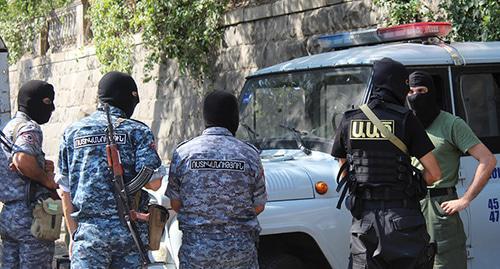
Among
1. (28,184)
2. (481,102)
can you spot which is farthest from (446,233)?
(28,184)

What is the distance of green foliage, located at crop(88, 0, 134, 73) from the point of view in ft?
42.6

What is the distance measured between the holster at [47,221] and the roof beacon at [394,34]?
2.71 metres

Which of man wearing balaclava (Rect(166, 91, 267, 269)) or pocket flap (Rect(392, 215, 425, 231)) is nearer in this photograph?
man wearing balaclava (Rect(166, 91, 267, 269))

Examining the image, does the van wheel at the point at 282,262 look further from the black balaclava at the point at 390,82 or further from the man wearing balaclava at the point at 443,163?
the black balaclava at the point at 390,82

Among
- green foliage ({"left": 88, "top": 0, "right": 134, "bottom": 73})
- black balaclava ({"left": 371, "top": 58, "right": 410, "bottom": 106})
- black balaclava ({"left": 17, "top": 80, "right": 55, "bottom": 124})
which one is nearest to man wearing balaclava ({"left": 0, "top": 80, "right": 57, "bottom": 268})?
black balaclava ({"left": 17, "top": 80, "right": 55, "bottom": 124})

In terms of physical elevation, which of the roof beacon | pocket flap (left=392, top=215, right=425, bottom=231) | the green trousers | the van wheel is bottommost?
the van wheel

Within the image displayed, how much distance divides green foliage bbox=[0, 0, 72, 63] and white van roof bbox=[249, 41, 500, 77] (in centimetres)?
1170

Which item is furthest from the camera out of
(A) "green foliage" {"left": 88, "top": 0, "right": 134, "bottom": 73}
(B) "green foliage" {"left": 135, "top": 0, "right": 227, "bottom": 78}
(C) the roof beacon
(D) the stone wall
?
A: (A) "green foliage" {"left": 88, "top": 0, "right": 134, "bottom": 73}

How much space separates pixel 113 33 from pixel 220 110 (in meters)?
9.21

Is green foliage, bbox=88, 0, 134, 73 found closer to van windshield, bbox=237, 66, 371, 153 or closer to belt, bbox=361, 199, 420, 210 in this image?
van windshield, bbox=237, 66, 371, 153

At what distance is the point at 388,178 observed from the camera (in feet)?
15.5

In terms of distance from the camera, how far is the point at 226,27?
480 inches

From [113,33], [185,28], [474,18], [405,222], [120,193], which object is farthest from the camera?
[113,33]

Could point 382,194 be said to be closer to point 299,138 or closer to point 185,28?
point 299,138
